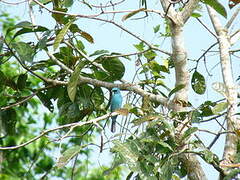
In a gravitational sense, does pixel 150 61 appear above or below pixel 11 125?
above

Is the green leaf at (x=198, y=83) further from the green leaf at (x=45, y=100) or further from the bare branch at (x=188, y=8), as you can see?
the green leaf at (x=45, y=100)

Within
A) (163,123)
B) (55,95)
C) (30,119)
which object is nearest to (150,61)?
(55,95)

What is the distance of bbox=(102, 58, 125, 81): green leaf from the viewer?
311cm

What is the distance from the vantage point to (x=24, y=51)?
279cm

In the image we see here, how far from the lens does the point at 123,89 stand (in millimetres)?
2967

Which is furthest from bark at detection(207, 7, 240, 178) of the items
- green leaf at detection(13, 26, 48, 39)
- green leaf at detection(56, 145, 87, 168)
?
green leaf at detection(13, 26, 48, 39)

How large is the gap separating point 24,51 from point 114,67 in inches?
21.2

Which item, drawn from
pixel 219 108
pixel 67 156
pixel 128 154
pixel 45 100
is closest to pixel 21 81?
pixel 45 100

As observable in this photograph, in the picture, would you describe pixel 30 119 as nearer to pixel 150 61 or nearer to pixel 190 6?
pixel 150 61

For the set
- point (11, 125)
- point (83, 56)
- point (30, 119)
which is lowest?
point (30, 119)

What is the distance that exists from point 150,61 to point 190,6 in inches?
21.8

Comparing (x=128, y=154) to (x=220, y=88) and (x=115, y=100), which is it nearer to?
(x=220, y=88)

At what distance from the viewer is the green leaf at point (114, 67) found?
3107 millimetres

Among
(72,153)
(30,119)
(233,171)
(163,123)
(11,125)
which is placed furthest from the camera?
(30,119)
